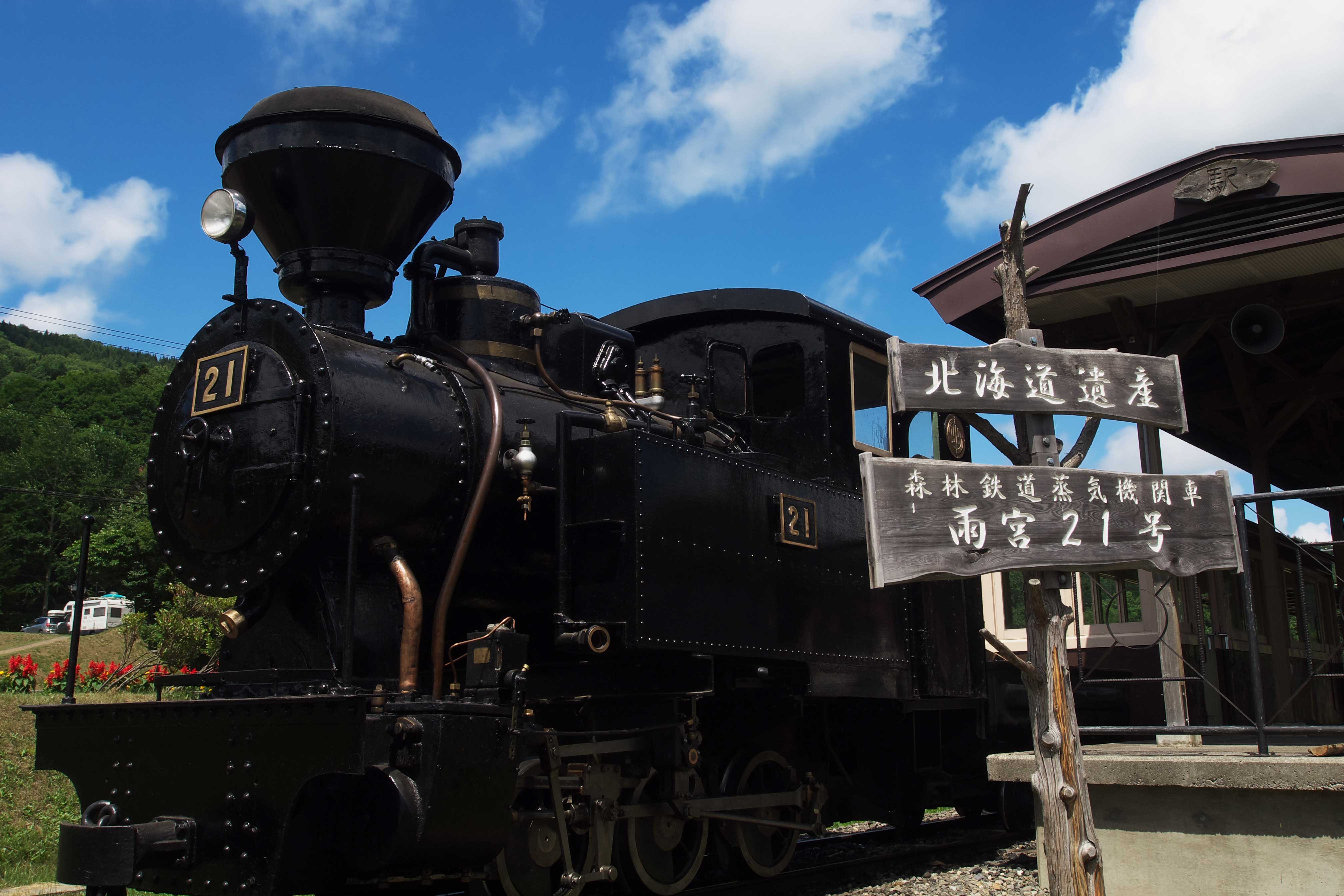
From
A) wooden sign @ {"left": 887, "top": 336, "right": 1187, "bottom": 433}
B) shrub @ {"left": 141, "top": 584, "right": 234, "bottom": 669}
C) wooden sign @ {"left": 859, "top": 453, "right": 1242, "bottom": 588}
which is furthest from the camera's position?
shrub @ {"left": 141, "top": 584, "right": 234, "bottom": 669}

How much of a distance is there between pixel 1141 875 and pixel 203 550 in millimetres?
4403

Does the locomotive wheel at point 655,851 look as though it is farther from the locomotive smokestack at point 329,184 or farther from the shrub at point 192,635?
the shrub at point 192,635

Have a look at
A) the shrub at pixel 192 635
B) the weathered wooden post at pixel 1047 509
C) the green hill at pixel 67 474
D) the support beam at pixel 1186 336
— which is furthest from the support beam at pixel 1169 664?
the green hill at pixel 67 474

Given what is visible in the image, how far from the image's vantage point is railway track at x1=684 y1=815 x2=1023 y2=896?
577 centimetres

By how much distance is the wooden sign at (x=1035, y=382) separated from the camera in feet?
12.8

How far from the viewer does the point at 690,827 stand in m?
5.79

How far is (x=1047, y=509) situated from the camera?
12.7 feet

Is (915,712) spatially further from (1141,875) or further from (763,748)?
(1141,875)

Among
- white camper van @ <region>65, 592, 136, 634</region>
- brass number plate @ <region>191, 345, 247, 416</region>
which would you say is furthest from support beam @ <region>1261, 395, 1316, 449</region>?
white camper van @ <region>65, 592, 136, 634</region>

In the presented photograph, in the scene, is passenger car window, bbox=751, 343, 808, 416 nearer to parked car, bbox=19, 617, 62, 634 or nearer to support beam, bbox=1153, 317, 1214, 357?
support beam, bbox=1153, 317, 1214, 357

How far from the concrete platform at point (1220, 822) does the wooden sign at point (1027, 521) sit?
1107mm

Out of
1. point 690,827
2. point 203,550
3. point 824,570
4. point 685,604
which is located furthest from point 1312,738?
point 203,550

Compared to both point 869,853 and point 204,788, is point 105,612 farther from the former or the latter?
point 204,788

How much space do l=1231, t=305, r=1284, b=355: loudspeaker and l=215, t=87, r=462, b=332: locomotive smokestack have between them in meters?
5.15
